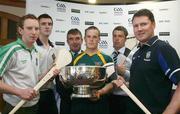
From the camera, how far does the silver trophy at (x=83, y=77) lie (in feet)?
6.00

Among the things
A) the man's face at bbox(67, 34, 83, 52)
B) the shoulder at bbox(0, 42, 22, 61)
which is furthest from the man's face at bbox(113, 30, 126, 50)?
the shoulder at bbox(0, 42, 22, 61)

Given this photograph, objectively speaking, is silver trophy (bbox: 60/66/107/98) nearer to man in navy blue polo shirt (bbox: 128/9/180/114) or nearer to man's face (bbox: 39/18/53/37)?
man in navy blue polo shirt (bbox: 128/9/180/114)

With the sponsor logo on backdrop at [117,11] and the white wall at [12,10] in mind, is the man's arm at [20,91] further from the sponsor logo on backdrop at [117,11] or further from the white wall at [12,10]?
the white wall at [12,10]

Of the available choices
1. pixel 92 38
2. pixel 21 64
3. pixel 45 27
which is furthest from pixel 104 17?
pixel 21 64

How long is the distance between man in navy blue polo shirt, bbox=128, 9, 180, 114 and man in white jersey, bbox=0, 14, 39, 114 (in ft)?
2.41

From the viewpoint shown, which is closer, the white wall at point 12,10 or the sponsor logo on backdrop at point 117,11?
the sponsor logo on backdrop at point 117,11

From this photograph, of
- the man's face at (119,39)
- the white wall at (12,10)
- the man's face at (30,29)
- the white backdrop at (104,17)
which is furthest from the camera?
the white wall at (12,10)

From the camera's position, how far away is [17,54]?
6.81 feet

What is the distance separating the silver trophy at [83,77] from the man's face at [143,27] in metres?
0.35

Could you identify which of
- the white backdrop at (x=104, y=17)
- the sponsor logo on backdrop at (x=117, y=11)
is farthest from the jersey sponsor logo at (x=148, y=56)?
the sponsor logo on backdrop at (x=117, y=11)

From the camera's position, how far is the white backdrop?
4.22m

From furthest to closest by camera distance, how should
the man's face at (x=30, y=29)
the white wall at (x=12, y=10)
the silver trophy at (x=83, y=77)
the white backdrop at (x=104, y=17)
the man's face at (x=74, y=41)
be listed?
1. the white wall at (x=12, y=10)
2. the white backdrop at (x=104, y=17)
3. the man's face at (x=74, y=41)
4. the man's face at (x=30, y=29)
5. the silver trophy at (x=83, y=77)

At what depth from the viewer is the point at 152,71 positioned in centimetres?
180

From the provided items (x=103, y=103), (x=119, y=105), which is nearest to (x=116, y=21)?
(x=119, y=105)
